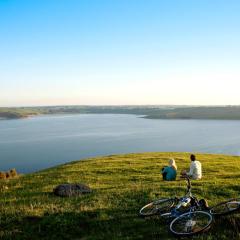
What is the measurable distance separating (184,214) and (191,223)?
364mm

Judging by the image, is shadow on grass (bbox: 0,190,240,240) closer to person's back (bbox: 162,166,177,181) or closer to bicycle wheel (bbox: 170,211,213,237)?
bicycle wheel (bbox: 170,211,213,237)

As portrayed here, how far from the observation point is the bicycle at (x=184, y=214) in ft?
38.6

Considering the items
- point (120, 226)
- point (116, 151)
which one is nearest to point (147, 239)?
point (120, 226)

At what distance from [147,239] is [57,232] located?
366 cm

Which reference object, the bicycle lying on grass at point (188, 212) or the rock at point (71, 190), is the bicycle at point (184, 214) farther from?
the rock at point (71, 190)

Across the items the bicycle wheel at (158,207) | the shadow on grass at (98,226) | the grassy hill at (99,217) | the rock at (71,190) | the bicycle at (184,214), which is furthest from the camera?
the rock at (71,190)

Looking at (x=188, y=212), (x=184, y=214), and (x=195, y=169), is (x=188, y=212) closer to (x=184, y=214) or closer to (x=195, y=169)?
(x=184, y=214)

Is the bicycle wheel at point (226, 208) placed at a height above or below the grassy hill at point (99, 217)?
above

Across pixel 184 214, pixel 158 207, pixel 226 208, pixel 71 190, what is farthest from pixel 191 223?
pixel 71 190

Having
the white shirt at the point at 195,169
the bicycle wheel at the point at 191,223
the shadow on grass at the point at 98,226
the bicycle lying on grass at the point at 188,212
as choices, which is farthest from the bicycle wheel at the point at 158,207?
the white shirt at the point at 195,169

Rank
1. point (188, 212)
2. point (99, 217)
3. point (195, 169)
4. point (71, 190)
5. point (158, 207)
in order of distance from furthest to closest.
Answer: point (195, 169)
point (71, 190)
point (99, 217)
point (158, 207)
point (188, 212)

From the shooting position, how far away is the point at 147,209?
14.8 metres

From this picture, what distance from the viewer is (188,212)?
40.2ft

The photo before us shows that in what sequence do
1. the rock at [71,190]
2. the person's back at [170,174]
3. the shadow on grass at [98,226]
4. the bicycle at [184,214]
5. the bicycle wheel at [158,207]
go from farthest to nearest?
the person's back at [170,174]
the rock at [71,190]
the bicycle wheel at [158,207]
the shadow on grass at [98,226]
the bicycle at [184,214]
